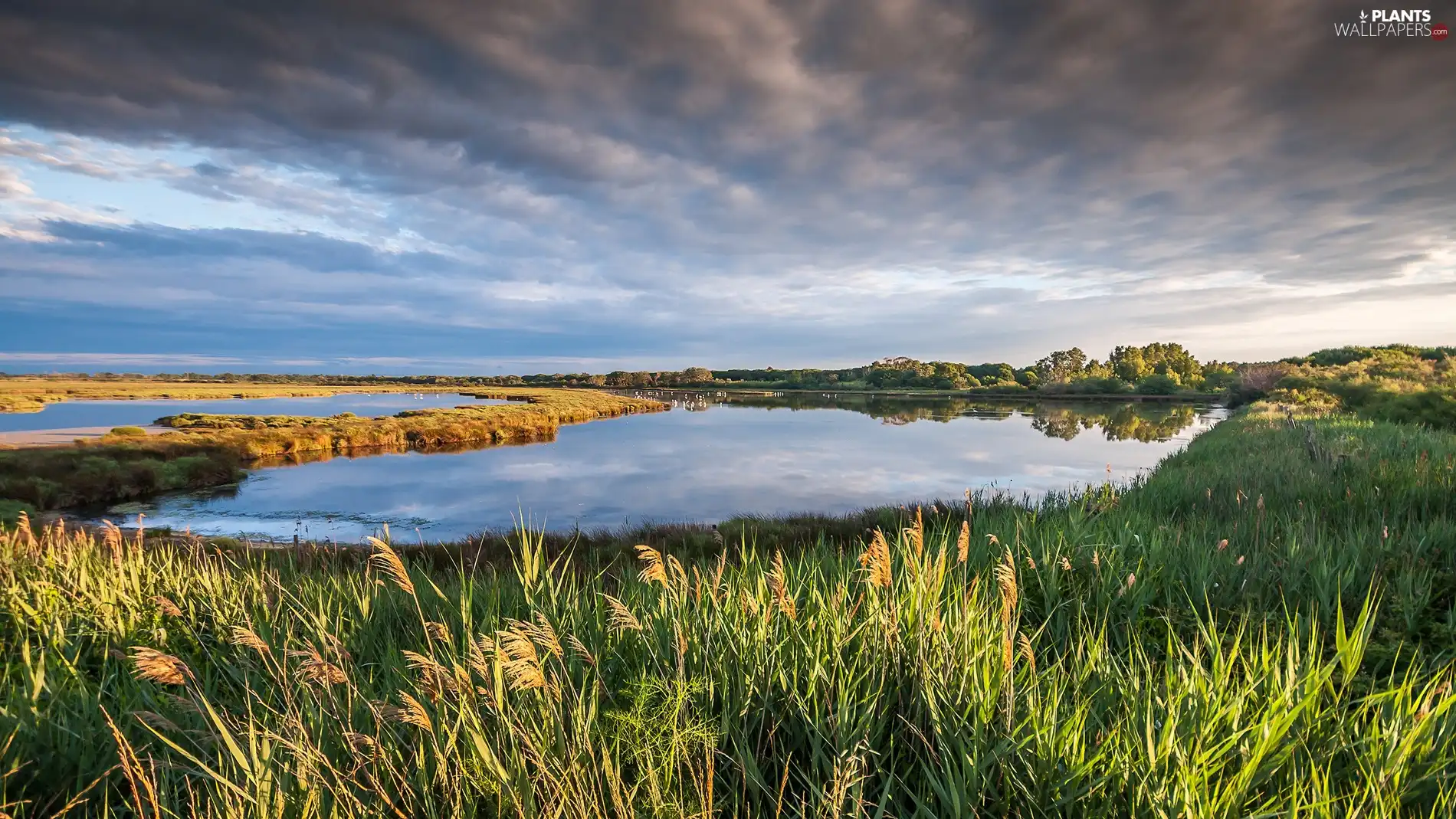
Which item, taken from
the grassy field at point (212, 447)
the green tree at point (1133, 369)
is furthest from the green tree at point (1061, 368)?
the grassy field at point (212, 447)

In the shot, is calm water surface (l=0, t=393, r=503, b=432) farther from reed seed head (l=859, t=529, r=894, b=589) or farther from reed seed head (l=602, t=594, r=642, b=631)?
reed seed head (l=859, t=529, r=894, b=589)

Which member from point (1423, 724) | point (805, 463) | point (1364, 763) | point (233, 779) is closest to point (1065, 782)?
point (1364, 763)

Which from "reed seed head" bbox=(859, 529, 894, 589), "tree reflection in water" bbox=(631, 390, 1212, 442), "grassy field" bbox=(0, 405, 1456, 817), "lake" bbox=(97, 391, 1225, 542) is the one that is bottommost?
"lake" bbox=(97, 391, 1225, 542)

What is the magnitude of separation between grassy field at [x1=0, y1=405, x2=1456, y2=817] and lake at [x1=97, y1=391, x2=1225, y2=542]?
744 centimetres

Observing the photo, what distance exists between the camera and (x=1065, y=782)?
2.80 metres

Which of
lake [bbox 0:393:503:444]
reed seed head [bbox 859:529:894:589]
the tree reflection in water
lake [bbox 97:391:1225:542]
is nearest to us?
reed seed head [bbox 859:529:894:589]

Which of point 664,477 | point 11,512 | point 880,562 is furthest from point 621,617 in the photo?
point 664,477

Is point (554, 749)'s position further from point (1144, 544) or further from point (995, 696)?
point (1144, 544)

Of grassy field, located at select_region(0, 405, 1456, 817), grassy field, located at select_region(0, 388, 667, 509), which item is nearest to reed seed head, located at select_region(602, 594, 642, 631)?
grassy field, located at select_region(0, 405, 1456, 817)

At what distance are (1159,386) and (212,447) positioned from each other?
469 feet

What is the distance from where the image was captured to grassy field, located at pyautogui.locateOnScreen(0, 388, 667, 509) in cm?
2823

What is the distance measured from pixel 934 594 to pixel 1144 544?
16.9ft

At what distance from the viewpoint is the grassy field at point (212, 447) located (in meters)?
28.2

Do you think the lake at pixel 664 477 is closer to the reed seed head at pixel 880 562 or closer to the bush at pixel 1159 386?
the reed seed head at pixel 880 562
